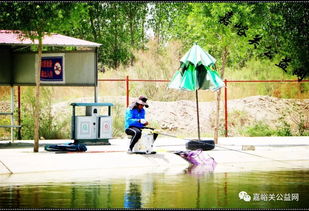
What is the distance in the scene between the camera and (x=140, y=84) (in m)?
37.3

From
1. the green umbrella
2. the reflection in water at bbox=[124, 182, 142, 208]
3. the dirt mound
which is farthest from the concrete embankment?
the dirt mound

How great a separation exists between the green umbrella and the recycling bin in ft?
8.01

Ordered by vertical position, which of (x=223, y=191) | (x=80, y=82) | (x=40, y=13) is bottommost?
(x=223, y=191)

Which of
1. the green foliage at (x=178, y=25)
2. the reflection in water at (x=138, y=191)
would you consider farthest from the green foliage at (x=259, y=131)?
the reflection in water at (x=138, y=191)

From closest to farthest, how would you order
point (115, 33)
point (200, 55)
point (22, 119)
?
point (200, 55) → point (22, 119) → point (115, 33)

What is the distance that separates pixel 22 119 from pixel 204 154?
10679mm

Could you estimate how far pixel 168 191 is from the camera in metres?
15.1

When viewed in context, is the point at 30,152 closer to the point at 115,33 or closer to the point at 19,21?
the point at 19,21

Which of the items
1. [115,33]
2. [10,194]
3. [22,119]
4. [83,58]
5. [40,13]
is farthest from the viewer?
[115,33]

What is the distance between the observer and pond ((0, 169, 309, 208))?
43.7 ft

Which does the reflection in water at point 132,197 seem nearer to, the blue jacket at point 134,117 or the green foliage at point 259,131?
the blue jacket at point 134,117

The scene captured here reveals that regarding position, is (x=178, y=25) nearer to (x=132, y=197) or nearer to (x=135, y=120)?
(x=135, y=120)

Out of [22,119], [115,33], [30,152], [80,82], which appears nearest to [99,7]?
[115,33]

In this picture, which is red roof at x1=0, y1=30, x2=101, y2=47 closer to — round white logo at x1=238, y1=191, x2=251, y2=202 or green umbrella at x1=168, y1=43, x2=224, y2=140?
green umbrella at x1=168, y1=43, x2=224, y2=140
